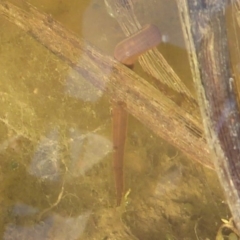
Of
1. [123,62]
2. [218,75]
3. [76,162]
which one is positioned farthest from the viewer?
[76,162]

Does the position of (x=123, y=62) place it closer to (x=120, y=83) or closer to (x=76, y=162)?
(x=120, y=83)

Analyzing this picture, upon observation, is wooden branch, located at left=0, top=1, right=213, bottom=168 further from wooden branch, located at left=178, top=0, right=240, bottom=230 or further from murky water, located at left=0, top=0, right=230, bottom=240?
wooden branch, located at left=178, top=0, right=240, bottom=230

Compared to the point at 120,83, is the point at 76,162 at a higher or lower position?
lower

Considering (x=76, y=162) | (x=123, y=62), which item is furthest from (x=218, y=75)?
(x=76, y=162)

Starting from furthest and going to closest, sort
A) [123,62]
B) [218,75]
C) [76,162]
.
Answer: [76,162]
[123,62]
[218,75]

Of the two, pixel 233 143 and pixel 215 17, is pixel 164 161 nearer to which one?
pixel 233 143

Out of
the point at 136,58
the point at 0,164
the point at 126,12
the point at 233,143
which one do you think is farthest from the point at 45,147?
the point at 233,143

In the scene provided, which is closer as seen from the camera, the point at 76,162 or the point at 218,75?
the point at 218,75
